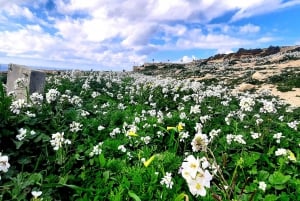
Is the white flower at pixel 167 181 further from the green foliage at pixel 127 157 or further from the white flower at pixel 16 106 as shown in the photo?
the white flower at pixel 16 106

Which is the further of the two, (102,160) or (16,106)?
(16,106)

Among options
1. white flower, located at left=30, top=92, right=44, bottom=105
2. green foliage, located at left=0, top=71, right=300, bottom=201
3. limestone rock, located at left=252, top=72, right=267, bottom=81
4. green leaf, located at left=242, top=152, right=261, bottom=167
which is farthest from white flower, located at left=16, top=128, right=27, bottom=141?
limestone rock, located at left=252, top=72, right=267, bottom=81

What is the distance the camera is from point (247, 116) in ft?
30.5

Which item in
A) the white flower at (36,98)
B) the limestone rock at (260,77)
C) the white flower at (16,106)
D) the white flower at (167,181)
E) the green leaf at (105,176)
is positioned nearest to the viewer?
the white flower at (167,181)

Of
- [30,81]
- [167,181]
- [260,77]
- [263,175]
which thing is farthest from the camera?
[260,77]

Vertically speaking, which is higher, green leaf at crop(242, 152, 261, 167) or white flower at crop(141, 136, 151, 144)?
white flower at crop(141, 136, 151, 144)

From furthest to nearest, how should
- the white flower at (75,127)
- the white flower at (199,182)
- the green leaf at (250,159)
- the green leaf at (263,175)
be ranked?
the white flower at (75,127)
the green leaf at (250,159)
the green leaf at (263,175)
the white flower at (199,182)

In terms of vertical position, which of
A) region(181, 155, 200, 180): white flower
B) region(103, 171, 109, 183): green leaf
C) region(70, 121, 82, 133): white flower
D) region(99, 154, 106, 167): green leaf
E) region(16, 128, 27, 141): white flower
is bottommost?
region(103, 171, 109, 183): green leaf

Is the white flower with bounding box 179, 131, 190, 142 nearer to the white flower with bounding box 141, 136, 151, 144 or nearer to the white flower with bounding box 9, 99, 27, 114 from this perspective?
the white flower with bounding box 141, 136, 151, 144

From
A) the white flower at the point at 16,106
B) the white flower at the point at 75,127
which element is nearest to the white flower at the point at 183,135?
the white flower at the point at 75,127

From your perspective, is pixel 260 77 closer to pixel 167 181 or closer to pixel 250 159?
pixel 250 159

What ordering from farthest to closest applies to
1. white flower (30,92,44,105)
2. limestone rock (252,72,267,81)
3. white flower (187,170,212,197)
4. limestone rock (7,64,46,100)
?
limestone rock (252,72,267,81) → limestone rock (7,64,46,100) → white flower (30,92,44,105) → white flower (187,170,212,197)

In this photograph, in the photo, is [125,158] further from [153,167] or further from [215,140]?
[215,140]

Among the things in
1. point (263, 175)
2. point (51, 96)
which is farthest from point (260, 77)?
point (263, 175)
